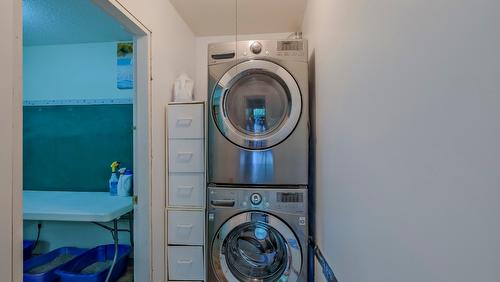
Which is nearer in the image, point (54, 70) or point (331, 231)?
point (331, 231)

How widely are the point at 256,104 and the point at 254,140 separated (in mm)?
258

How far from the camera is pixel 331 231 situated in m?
1.18

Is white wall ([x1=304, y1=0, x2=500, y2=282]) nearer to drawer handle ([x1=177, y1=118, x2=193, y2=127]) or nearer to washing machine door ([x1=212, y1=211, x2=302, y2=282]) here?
washing machine door ([x1=212, y1=211, x2=302, y2=282])

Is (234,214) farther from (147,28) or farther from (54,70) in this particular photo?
(54,70)

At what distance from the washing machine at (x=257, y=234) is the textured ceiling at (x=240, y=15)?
1.53 meters

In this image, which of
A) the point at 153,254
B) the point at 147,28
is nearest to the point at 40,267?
the point at 153,254

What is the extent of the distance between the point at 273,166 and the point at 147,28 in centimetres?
124

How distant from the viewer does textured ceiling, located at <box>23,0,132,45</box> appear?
1.86 meters

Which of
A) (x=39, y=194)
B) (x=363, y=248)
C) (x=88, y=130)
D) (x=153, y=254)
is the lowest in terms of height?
(x=153, y=254)

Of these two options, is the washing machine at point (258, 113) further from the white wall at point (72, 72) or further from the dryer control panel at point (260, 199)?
the white wall at point (72, 72)

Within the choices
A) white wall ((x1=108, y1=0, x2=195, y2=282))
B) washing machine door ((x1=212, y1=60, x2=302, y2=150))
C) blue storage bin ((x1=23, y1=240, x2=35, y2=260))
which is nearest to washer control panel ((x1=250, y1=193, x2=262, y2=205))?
washing machine door ((x1=212, y1=60, x2=302, y2=150))

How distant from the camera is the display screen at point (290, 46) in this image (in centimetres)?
154

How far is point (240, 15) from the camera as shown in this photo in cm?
215

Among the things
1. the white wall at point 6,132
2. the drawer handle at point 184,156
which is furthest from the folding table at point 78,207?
the white wall at point 6,132
